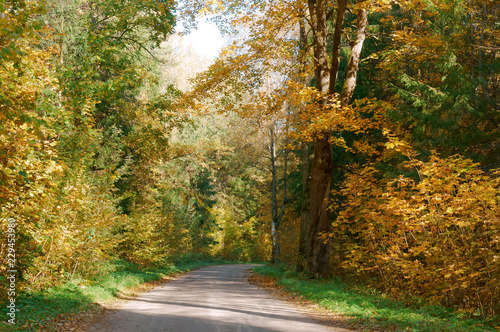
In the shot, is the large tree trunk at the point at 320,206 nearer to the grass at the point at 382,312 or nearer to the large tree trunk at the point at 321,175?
the large tree trunk at the point at 321,175

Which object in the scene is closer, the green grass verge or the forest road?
the green grass verge

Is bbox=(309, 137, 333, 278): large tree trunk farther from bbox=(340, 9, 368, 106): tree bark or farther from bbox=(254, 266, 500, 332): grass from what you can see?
bbox=(340, 9, 368, 106): tree bark

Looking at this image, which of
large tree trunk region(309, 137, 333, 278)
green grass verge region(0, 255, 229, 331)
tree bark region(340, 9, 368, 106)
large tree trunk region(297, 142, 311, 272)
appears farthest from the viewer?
large tree trunk region(297, 142, 311, 272)

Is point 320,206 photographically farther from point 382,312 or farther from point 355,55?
point 382,312

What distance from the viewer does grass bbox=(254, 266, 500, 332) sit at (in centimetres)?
661

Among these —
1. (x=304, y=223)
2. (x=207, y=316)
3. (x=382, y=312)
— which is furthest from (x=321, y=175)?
(x=207, y=316)

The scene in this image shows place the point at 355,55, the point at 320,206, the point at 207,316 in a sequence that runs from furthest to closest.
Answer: the point at 320,206 < the point at 355,55 < the point at 207,316

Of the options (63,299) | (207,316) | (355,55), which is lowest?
(207,316)

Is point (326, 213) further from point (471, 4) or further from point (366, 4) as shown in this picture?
point (471, 4)

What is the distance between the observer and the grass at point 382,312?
6613 millimetres

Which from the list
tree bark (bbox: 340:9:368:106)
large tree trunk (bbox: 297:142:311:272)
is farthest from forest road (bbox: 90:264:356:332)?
tree bark (bbox: 340:9:368:106)

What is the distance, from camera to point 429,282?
8.52 meters

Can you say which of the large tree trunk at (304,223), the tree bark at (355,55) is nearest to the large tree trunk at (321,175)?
the tree bark at (355,55)

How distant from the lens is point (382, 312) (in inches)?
318
